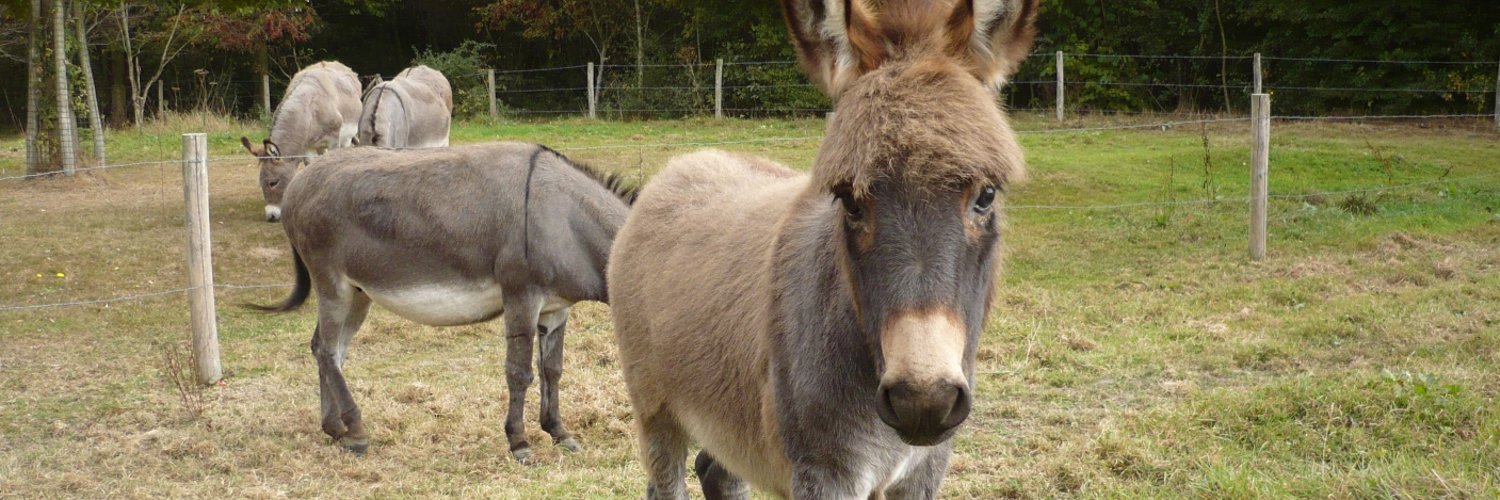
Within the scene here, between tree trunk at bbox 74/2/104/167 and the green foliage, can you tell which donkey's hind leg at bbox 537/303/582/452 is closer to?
tree trunk at bbox 74/2/104/167

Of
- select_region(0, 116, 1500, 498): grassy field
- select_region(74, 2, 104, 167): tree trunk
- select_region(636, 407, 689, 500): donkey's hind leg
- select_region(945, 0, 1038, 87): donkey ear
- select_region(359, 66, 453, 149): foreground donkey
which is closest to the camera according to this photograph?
select_region(945, 0, 1038, 87): donkey ear

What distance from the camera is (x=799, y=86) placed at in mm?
22625

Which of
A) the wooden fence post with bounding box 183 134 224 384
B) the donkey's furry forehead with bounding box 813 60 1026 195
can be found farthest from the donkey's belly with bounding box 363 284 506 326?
the donkey's furry forehead with bounding box 813 60 1026 195

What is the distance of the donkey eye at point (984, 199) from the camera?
6.79 ft

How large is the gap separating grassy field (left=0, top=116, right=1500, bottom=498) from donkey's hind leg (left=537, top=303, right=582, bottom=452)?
131 millimetres

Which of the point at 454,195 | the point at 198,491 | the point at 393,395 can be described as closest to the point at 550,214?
the point at 454,195

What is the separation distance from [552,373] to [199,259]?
2341mm

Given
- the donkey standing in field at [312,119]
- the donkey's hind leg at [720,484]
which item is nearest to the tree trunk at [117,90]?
the donkey standing in field at [312,119]

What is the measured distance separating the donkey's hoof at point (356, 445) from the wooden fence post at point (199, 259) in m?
1.54

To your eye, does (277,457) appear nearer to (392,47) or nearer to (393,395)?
(393,395)

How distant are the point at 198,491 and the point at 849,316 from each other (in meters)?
3.78

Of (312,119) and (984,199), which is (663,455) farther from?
(312,119)

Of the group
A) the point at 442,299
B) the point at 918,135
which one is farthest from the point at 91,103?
the point at 918,135

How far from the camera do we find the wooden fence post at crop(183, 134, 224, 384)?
6500 millimetres
